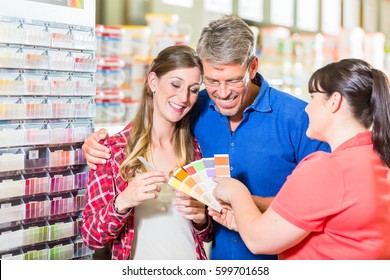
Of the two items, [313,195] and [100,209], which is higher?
[313,195]

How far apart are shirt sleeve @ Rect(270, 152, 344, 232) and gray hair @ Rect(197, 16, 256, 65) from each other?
2.11 feet

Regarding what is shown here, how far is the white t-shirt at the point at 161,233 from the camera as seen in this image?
7.38ft

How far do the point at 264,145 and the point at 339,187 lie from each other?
0.69 meters

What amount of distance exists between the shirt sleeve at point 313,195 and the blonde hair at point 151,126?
752mm

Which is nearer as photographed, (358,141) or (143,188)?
(358,141)

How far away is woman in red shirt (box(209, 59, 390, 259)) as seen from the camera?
1.65 m

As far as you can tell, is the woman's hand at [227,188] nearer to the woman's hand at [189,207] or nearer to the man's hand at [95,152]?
the woman's hand at [189,207]

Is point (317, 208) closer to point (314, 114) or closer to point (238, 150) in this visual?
point (314, 114)

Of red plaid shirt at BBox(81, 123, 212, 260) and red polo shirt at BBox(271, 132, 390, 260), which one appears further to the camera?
red plaid shirt at BBox(81, 123, 212, 260)

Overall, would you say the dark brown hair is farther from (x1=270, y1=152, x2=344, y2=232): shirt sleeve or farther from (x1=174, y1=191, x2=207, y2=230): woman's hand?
(x1=174, y1=191, x2=207, y2=230): woman's hand

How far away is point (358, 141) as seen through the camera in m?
1.72

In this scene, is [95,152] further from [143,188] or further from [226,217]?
[226,217]

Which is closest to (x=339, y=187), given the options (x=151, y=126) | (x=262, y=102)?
(x=262, y=102)

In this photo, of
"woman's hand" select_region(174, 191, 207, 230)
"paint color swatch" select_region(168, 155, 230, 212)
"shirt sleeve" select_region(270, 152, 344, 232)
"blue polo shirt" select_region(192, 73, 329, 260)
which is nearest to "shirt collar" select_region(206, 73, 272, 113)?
"blue polo shirt" select_region(192, 73, 329, 260)
